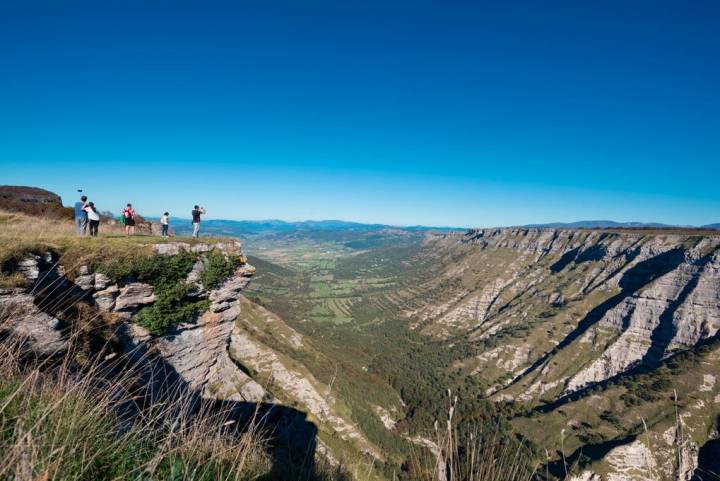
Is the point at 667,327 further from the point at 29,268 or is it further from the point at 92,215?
the point at 29,268

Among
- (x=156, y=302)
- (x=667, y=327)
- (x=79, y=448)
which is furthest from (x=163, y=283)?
(x=667, y=327)

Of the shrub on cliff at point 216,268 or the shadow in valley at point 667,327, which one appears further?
the shadow in valley at point 667,327

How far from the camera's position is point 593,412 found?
84375 mm

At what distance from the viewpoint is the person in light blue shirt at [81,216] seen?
58.5 ft

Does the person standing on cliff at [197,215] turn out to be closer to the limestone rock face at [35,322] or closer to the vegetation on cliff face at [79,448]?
the limestone rock face at [35,322]

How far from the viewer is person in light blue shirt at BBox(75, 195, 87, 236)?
17844mm

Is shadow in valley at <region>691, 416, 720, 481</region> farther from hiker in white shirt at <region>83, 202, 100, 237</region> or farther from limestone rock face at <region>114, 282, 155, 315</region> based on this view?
hiker in white shirt at <region>83, 202, 100, 237</region>

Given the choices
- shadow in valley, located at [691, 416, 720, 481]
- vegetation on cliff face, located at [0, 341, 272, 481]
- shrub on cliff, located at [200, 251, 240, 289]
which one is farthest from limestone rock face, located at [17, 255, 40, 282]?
shadow in valley, located at [691, 416, 720, 481]

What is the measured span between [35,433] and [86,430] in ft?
1.55

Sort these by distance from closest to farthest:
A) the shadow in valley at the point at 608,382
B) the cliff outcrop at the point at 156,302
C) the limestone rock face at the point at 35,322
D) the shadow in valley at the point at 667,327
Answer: the limestone rock face at the point at 35,322, the cliff outcrop at the point at 156,302, the shadow in valley at the point at 608,382, the shadow in valley at the point at 667,327

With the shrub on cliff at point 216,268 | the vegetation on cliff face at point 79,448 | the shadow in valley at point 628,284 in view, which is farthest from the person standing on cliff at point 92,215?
the shadow in valley at point 628,284

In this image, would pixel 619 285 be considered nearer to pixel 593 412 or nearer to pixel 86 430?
pixel 593 412

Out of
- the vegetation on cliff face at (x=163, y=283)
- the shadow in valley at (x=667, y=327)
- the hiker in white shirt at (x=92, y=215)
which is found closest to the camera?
the vegetation on cliff face at (x=163, y=283)

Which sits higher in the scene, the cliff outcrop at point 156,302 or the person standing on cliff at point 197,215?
the person standing on cliff at point 197,215
